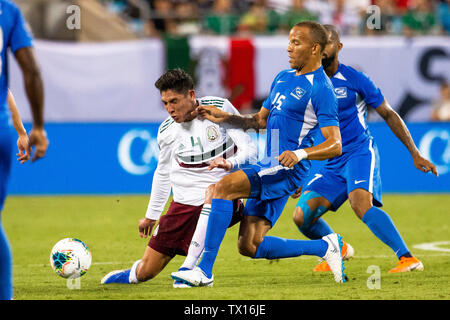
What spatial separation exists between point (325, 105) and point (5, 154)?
2.38 metres

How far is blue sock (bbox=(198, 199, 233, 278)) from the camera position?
18.7 feet

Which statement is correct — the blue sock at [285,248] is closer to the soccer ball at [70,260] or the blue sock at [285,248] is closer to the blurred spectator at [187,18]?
the soccer ball at [70,260]

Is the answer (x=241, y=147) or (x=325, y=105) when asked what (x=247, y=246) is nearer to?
(x=241, y=147)

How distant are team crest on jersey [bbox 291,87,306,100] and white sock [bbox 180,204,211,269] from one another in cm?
103

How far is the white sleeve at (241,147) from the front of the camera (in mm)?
5965

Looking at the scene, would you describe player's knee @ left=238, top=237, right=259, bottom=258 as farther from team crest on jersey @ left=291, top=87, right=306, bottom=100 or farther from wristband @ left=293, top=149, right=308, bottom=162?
team crest on jersey @ left=291, top=87, right=306, bottom=100

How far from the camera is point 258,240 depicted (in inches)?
235

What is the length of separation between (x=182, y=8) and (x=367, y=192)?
10716 mm

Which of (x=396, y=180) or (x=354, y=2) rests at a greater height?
(x=354, y=2)

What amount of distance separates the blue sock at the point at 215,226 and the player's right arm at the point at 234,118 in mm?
705

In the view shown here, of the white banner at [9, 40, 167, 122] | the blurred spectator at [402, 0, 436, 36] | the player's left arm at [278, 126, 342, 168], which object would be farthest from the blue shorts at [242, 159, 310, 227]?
the blurred spectator at [402, 0, 436, 36]

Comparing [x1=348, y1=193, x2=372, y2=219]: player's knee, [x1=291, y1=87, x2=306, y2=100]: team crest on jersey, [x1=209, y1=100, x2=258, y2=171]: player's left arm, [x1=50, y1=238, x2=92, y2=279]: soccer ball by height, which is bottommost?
[x1=50, y1=238, x2=92, y2=279]: soccer ball
